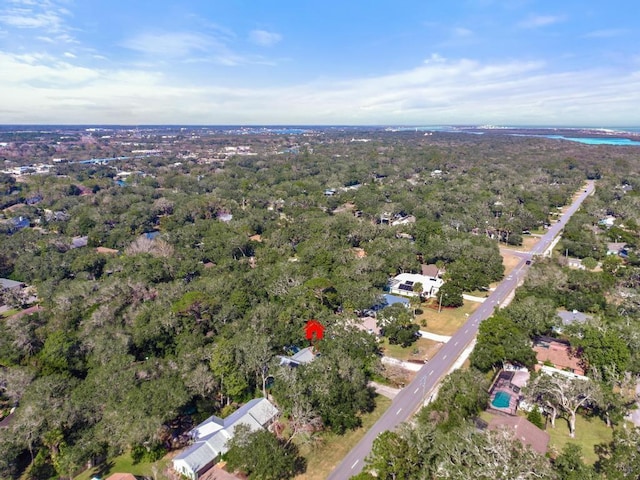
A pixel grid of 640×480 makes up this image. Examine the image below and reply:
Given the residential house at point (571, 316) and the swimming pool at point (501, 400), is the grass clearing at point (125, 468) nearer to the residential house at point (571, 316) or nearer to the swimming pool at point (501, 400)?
the swimming pool at point (501, 400)

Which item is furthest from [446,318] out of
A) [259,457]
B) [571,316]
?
[259,457]

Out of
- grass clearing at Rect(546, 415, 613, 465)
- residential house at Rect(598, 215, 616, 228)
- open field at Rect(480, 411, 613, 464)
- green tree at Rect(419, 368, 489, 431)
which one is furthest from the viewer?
residential house at Rect(598, 215, 616, 228)

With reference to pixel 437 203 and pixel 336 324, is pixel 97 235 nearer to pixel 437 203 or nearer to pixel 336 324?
pixel 336 324

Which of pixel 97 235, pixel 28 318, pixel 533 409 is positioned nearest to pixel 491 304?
pixel 533 409

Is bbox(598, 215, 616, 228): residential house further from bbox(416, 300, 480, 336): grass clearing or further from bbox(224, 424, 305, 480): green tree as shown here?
bbox(224, 424, 305, 480): green tree

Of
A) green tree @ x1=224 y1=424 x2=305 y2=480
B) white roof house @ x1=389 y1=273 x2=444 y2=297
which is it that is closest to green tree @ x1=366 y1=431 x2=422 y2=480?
green tree @ x1=224 y1=424 x2=305 y2=480

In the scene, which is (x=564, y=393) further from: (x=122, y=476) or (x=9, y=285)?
(x=9, y=285)

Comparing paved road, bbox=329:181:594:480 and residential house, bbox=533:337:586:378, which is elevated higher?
residential house, bbox=533:337:586:378
